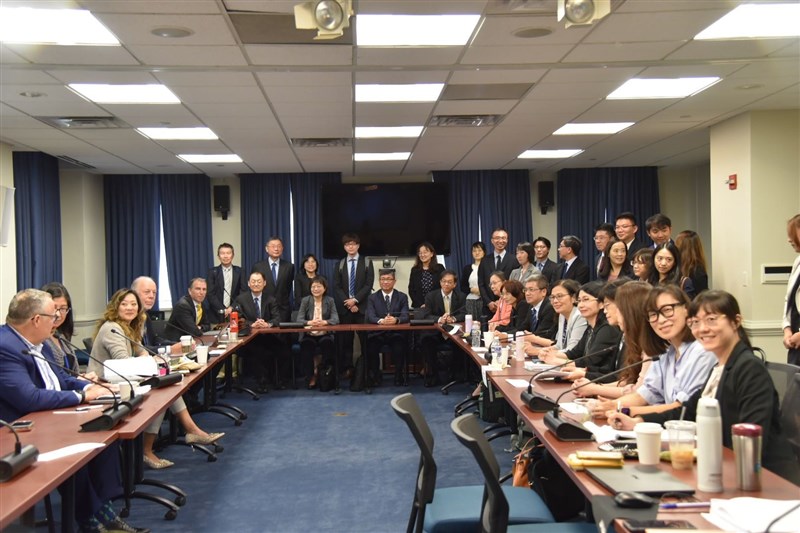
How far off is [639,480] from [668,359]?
1.17 metres

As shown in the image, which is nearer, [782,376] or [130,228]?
[782,376]

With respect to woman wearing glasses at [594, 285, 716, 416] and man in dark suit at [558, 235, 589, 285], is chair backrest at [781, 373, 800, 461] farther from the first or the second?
man in dark suit at [558, 235, 589, 285]

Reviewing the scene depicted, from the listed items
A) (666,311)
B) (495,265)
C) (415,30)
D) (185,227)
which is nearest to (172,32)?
(415,30)

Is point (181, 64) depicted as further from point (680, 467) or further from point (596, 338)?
point (680, 467)

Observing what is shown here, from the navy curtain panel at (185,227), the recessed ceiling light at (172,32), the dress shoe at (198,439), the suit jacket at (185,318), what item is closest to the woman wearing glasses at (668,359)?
the recessed ceiling light at (172,32)

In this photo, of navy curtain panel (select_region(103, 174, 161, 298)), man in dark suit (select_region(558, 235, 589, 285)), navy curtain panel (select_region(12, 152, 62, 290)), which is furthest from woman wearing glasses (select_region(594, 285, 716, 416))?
navy curtain panel (select_region(103, 174, 161, 298))

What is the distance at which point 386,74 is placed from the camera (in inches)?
186

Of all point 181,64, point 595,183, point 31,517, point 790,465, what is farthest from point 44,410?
point 595,183

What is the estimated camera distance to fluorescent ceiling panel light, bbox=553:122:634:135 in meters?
6.74

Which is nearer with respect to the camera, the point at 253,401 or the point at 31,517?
the point at 31,517

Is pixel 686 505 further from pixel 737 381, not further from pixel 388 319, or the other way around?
pixel 388 319

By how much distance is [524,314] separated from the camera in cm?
665

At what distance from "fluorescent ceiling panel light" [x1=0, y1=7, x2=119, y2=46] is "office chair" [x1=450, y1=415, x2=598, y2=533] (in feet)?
9.43

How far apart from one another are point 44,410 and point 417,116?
3.91 m
